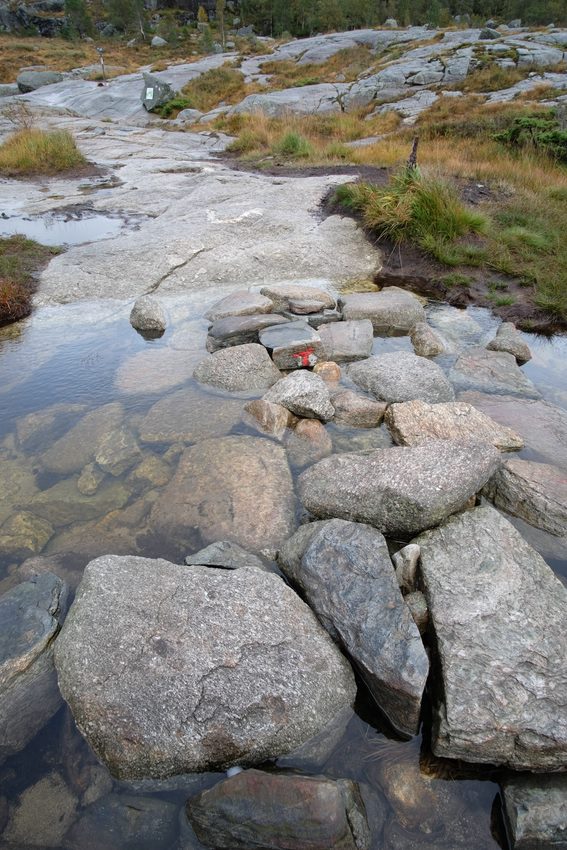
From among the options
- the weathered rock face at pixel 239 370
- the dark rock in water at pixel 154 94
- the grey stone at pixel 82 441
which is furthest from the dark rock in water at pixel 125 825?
the dark rock in water at pixel 154 94

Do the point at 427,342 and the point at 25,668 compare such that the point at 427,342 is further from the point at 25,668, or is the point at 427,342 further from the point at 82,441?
the point at 25,668

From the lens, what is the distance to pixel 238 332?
5812 millimetres

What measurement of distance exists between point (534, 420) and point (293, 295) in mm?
3373

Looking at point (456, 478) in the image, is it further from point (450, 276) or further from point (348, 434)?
point (450, 276)

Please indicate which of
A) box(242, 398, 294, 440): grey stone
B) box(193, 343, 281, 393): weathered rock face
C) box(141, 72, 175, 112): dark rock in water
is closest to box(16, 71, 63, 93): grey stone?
box(141, 72, 175, 112): dark rock in water

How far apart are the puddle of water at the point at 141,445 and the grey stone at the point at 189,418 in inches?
0.8

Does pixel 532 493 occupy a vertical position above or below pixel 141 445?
above

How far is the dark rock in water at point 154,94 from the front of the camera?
2809cm

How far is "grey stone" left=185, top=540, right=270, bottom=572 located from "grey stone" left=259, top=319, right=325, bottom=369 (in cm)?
263

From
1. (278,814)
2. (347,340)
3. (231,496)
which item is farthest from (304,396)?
(278,814)

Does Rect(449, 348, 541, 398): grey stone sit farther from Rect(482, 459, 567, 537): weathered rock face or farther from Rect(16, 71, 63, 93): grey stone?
Rect(16, 71, 63, 93): grey stone

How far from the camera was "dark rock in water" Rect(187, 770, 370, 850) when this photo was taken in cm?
199

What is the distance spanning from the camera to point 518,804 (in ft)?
6.93

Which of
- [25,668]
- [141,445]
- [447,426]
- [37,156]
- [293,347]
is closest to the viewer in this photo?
[25,668]
